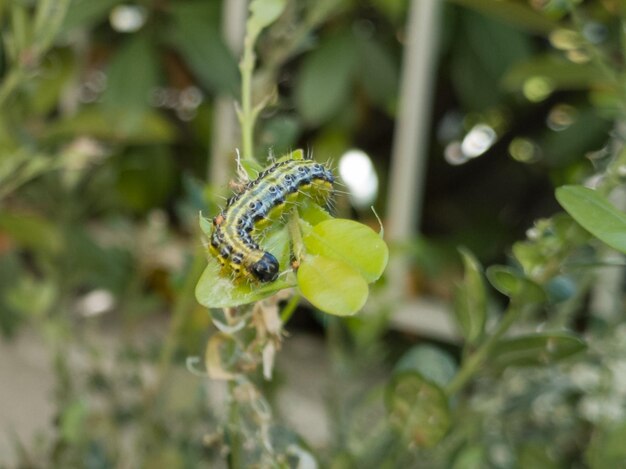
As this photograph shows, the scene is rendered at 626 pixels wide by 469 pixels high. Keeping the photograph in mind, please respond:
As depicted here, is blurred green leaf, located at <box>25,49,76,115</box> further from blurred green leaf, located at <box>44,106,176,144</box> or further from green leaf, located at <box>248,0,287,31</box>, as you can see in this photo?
green leaf, located at <box>248,0,287,31</box>

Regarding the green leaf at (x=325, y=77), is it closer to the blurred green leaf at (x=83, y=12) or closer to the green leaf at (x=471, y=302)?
the blurred green leaf at (x=83, y=12)

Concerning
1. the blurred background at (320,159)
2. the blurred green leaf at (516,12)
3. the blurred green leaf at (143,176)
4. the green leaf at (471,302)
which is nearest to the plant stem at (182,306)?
the blurred background at (320,159)

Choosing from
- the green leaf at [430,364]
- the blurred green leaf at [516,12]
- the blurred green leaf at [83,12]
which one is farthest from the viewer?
the blurred green leaf at [83,12]

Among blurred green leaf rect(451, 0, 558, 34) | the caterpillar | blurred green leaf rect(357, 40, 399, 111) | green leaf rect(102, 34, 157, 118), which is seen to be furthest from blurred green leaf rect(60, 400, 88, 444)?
blurred green leaf rect(357, 40, 399, 111)

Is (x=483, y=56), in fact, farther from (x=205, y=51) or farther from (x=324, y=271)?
(x=324, y=271)

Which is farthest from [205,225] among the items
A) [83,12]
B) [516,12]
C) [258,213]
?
[83,12]

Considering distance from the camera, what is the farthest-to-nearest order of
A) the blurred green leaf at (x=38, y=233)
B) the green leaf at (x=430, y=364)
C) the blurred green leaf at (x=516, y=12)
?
the blurred green leaf at (x=38, y=233), the blurred green leaf at (x=516, y=12), the green leaf at (x=430, y=364)

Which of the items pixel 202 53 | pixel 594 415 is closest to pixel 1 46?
pixel 202 53
